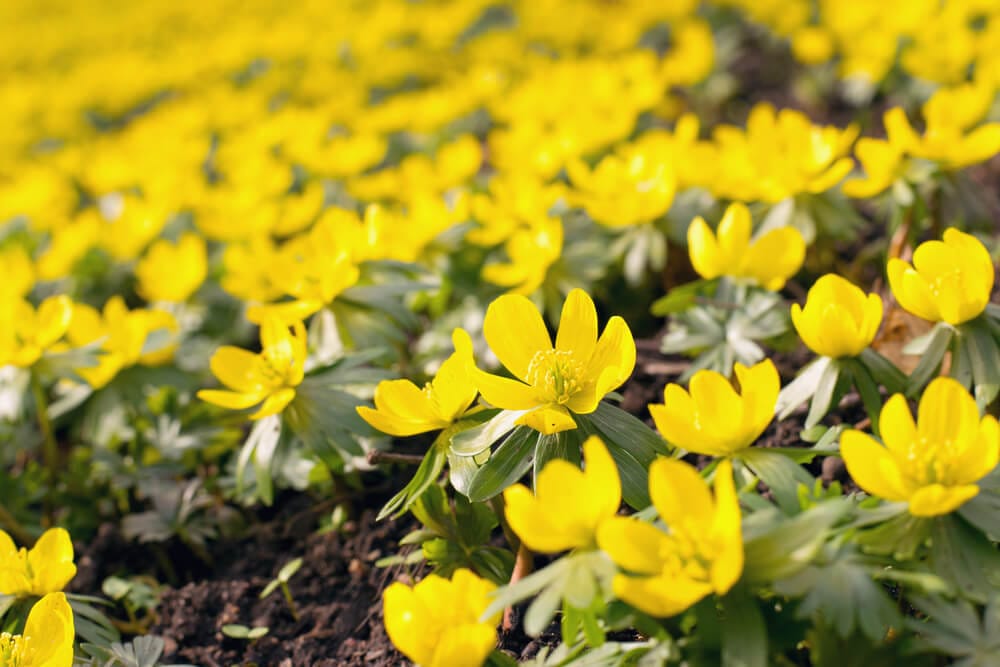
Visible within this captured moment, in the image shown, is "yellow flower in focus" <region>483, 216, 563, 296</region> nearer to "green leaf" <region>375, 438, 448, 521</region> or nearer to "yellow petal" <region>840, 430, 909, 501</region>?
"green leaf" <region>375, 438, 448, 521</region>

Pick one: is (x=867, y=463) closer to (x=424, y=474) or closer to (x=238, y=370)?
(x=424, y=474)

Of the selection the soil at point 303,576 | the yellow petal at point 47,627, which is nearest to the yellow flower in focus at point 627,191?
the soil at point 303,576

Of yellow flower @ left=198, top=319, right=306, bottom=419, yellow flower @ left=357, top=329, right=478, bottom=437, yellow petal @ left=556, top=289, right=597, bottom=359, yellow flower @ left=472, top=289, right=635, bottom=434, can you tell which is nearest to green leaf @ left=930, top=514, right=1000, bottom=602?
yellow flower @ left=472, top=289, right=635, bottom=434

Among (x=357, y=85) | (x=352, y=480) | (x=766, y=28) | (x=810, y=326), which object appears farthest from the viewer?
(x=357, y=85)

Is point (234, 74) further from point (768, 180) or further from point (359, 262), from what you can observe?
point (768, 180)

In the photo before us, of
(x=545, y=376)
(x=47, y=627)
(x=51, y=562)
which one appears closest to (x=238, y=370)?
(x=51, y=562)

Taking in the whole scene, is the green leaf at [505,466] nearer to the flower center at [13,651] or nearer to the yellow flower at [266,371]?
the yellow flower at [266,371]

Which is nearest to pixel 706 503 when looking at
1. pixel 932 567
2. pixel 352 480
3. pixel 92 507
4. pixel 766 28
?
pixel 932 567
